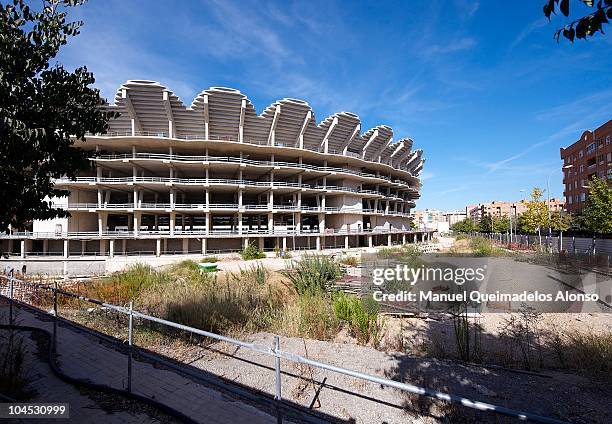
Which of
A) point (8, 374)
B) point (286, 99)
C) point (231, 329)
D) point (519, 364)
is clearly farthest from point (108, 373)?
point (286, 99)

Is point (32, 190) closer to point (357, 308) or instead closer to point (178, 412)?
point (178, 412)

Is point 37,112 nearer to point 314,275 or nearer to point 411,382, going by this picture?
point 411,382

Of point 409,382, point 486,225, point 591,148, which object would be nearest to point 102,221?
point 409,382

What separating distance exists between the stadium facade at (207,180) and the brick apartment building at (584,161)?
110 ft

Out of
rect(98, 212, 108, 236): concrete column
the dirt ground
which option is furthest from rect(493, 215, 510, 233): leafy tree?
rect(98, 212, 108, 236): concrete column

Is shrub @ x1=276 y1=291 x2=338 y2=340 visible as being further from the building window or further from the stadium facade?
the building window

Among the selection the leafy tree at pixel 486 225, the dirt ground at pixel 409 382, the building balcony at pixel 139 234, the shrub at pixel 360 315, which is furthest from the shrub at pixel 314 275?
the leafy tree at pixel 486 225

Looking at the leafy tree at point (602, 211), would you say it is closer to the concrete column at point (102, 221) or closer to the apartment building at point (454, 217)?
the concrete column at point (102, 221)

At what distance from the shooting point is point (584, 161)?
165ft

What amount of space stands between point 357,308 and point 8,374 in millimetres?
6441

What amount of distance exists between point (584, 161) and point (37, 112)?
69228 mm

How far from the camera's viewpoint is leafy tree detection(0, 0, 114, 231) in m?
3.54

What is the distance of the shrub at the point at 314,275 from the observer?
10.2 m

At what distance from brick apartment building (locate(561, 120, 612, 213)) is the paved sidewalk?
5619 centimetres
